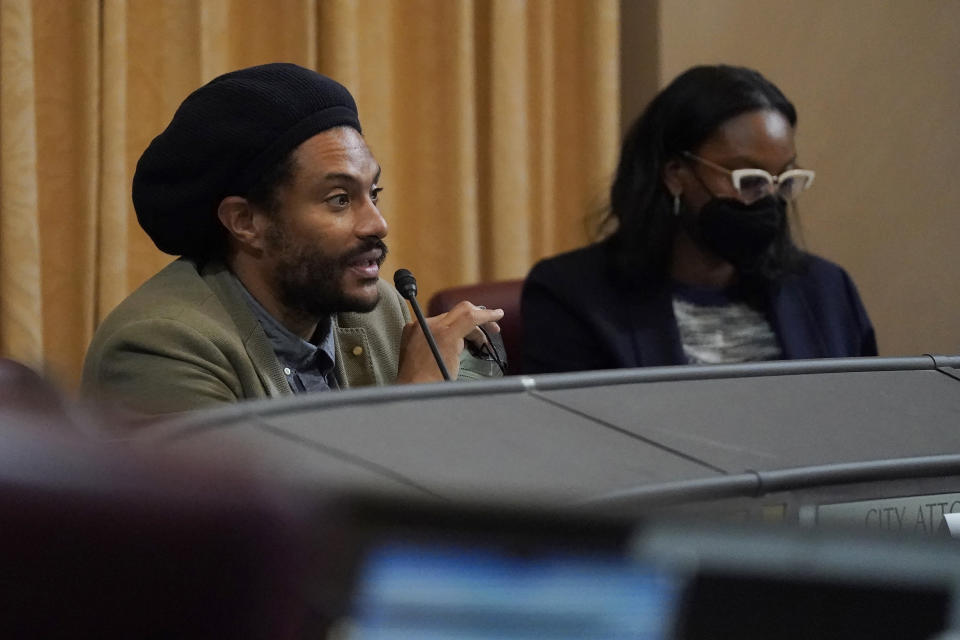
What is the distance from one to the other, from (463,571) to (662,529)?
43mm

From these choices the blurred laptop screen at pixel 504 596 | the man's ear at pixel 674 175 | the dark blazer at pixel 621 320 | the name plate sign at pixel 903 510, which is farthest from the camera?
the man's ear at pixel 674 175

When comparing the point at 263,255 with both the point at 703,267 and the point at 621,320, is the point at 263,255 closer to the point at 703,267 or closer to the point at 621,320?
the point at 621,320

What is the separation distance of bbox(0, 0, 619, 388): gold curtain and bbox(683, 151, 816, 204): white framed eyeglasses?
0.43 metres

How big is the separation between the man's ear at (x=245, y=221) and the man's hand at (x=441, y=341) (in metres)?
0.23

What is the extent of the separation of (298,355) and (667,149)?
2.86ft

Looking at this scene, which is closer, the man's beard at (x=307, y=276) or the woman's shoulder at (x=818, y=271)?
the man's beard at (x=307, y=276)

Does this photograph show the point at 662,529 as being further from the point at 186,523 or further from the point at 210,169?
the point at 210,169

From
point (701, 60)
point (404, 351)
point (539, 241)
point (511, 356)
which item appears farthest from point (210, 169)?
point (701, 60)

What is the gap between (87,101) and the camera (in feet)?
7.41

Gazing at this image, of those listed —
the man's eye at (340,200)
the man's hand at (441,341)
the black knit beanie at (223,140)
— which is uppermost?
the black knit beanie at (223,140)

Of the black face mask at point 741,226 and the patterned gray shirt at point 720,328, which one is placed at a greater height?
the black face mask at point 741,226

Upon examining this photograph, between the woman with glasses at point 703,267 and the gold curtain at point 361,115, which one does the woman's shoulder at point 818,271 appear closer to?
the woman with glasses at point 703,267

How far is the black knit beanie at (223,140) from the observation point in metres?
1.55

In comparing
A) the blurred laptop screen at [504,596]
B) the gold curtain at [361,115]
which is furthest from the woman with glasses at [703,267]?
the blurred laptop screen at [504,596]
